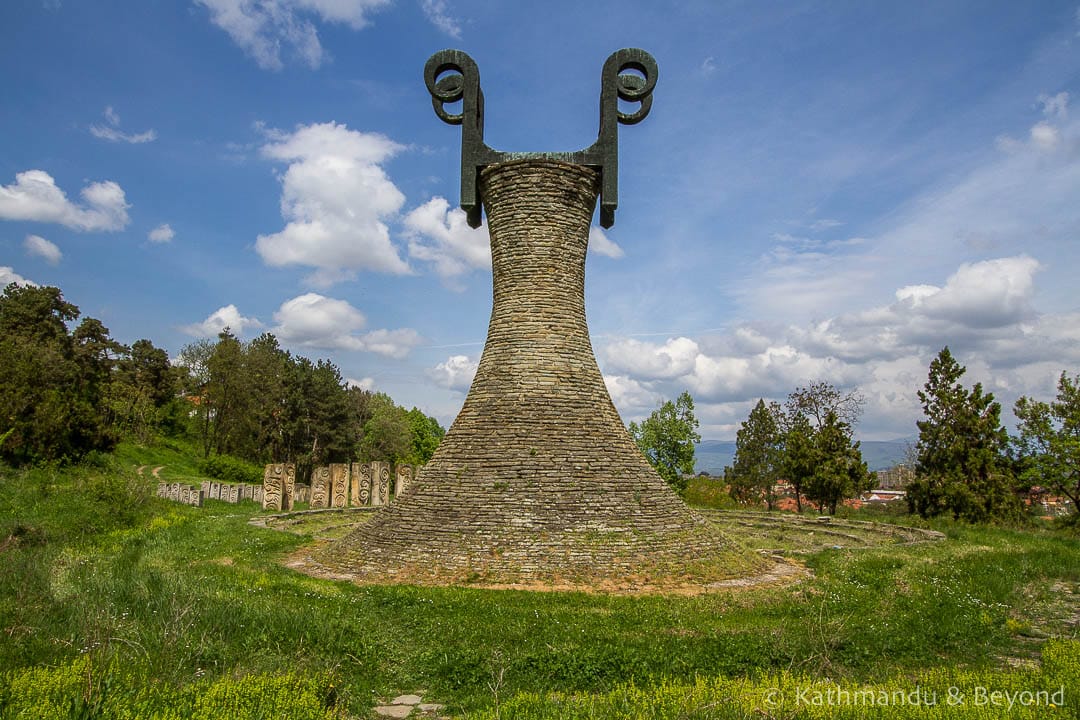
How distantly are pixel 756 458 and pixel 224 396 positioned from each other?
1391 inches

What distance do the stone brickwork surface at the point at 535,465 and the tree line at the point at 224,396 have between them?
2686 cm

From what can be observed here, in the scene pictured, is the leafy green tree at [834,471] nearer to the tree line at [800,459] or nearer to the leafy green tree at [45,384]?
the tree line at [800,459]

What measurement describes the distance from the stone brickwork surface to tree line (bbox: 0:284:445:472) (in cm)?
2686

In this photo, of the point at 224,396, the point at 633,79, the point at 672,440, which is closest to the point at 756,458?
the point at 672,440

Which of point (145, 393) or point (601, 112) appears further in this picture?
point (145, 393)

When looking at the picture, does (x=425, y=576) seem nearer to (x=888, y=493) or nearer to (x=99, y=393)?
(x=99, y=393)

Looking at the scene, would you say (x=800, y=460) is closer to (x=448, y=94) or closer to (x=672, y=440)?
(x=672, y=440)

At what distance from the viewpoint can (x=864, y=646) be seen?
6.62 m

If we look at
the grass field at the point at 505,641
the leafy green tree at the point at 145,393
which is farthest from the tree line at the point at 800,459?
the leafy green tree at the point at 145,393

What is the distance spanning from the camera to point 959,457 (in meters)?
22.8

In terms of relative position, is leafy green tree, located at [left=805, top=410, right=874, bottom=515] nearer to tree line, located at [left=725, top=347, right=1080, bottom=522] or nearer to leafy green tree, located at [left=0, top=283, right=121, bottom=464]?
tree line, located at [left=725, top=347, right=1080, bottom=522]

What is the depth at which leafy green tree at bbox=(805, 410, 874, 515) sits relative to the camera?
1006 inches

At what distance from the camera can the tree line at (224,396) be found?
35062mm

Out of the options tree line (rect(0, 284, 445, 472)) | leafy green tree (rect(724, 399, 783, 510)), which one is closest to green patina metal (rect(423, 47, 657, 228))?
tree line (rect(0, 284, 445, 472))
